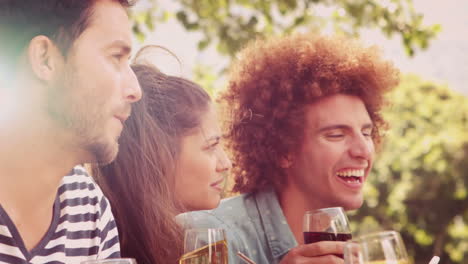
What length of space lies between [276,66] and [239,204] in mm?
924

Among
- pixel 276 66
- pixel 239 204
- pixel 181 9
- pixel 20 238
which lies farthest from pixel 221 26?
pixel 20 238

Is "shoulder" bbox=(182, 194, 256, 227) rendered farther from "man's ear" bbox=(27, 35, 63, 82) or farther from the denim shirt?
"man's ear" bbox=(27, 35, 63, 82)

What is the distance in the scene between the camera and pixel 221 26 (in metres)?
7.08

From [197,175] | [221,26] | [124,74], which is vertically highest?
[221,26]

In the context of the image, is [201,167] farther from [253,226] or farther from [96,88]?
[96,88]

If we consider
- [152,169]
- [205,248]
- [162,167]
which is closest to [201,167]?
[162,167]

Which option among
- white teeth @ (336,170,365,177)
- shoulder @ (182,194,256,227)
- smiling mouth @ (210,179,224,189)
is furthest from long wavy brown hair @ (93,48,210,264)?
white teeth @ (336,170,365,177)

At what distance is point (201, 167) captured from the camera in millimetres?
3719

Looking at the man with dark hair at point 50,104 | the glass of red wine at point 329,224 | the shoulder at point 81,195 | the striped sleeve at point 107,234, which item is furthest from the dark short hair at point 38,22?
the glass of red wine at point 329,224

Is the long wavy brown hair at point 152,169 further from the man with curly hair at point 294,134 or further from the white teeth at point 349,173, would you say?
the white teeth at point 349,173

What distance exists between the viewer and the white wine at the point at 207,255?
246 cm

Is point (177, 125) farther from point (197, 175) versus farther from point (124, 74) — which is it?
point (124, 74)

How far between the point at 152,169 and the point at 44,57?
3.41 feet

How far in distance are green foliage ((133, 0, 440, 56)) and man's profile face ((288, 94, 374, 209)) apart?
3129 millimetres
